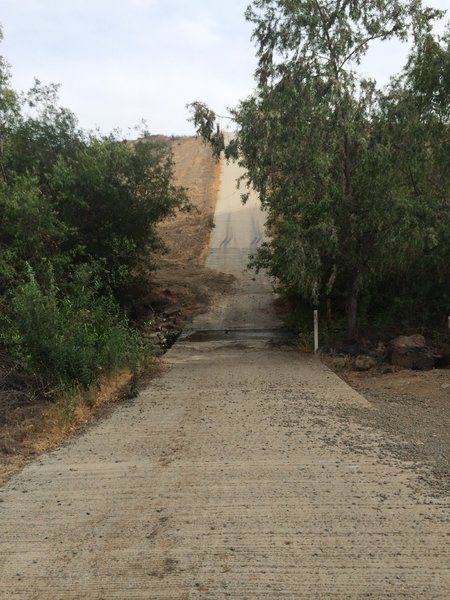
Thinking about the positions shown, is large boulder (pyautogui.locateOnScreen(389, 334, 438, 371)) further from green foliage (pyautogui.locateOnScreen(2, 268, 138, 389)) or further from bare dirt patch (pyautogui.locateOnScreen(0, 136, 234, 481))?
green foliage (pyautogui.locateOnScreen(2, 268, 138, 389))

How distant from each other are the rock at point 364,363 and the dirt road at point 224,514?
412cm

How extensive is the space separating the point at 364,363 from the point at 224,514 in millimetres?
8575

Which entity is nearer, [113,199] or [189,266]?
[113,199]

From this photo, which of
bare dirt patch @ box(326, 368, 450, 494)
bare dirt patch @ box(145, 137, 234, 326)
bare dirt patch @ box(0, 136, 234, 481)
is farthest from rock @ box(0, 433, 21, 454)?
bare dirt patch @ box(145, 137, 234, 326)

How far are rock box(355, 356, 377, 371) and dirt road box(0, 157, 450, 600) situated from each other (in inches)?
162

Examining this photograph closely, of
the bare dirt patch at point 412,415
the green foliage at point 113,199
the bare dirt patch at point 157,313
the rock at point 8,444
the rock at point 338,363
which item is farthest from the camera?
the green foliage at point 113,199

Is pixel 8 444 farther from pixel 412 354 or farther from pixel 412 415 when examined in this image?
pixel 412 354

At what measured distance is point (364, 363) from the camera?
40.8 ft

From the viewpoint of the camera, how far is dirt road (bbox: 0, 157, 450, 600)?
347cm

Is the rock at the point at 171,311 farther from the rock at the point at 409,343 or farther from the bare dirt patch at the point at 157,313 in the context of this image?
the rock at the point at 409,343

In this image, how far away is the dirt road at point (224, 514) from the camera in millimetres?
3475

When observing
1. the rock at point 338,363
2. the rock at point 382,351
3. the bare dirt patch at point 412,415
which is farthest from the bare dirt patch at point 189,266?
the bare dirt patch at point 412,415

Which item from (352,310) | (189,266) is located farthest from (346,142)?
(189,266)

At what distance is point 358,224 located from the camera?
44.4 feet
